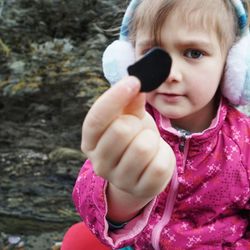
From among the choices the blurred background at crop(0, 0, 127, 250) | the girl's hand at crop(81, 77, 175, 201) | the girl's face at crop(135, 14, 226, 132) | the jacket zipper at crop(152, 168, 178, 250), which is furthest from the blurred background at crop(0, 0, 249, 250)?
the girl's hand at crop(81, 77, 175, 201)

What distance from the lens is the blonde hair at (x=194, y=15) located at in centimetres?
148

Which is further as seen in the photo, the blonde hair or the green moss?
the green moss

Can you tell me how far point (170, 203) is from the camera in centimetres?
168

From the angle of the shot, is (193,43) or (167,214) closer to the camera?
(193,43)

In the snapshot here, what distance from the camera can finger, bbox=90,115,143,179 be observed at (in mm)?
985

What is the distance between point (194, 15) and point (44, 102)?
7.23 feet

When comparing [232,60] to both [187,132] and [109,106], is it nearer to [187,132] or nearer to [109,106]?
[187,132]

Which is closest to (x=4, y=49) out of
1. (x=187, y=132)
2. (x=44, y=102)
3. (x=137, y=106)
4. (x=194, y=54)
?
(x=44, y=102)

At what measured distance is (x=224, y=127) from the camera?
1.73m

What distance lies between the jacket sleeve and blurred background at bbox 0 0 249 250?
4.33 feet

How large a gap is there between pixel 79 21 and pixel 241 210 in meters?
2.44

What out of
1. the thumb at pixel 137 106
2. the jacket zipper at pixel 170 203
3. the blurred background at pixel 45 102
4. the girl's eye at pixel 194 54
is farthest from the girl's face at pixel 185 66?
the blurred background at pixel 45 102

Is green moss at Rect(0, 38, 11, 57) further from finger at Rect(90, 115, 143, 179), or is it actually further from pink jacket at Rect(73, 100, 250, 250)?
finger at Rect(90, 115, 143, 179)

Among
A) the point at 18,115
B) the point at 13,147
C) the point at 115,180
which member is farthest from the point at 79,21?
the point at 115,180
